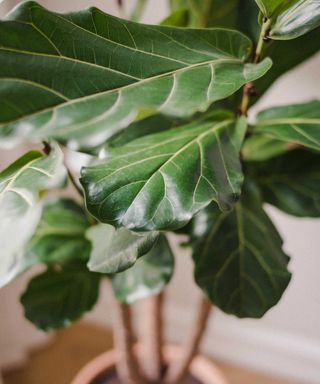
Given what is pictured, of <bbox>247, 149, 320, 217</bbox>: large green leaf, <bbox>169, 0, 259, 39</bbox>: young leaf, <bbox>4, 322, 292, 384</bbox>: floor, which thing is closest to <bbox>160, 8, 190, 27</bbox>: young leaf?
<bbox>169, 0, 259, 39</bbox>: young leaf

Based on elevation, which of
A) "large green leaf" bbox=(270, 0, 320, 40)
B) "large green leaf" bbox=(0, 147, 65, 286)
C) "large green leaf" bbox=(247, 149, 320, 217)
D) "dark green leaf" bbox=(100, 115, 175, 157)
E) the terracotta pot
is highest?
"large green leaf" bbox=(270, 0, 320, 40)

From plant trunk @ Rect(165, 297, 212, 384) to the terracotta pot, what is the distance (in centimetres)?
4

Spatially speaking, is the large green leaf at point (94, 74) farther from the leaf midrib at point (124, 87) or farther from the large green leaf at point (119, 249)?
the large green leaf at point (119, 249)

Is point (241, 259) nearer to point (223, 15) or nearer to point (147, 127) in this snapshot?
point (147, 127)

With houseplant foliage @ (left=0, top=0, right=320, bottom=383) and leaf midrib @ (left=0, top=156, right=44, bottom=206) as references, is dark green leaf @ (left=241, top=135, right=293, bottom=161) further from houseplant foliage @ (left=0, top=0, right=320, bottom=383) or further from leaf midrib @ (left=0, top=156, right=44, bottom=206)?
leaf midrib @ (left=0, top=156, right=44, bottom=206)

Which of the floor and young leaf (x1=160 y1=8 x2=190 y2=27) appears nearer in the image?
young leaf (x1=160 y1=8 x2=190 y2=27)

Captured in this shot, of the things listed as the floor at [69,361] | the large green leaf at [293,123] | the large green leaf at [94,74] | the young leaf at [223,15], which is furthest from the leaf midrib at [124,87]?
the floor at [69,361]

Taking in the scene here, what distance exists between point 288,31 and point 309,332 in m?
1.08

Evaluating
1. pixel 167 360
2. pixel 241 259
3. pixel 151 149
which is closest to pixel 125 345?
pixel 167 360

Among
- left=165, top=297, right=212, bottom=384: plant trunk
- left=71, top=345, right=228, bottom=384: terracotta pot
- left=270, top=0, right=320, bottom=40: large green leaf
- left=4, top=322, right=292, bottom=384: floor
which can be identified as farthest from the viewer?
left=4, top=322, right=292, bottom=384: floor

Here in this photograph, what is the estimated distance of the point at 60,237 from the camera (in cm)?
75

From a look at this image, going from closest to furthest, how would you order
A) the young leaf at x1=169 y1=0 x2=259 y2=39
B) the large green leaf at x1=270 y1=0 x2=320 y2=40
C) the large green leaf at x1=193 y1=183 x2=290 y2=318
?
the large green leaf at x1=270 y1=0 x2=320 y2=40
the large green leaf at x1=193 y1=183 x2=290 y2=318
the young leaf at x1=169 y1=0 x2=259 y2=39

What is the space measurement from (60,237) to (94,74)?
14.6 inches

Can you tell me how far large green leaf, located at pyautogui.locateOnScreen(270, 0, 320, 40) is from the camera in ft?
1.64
